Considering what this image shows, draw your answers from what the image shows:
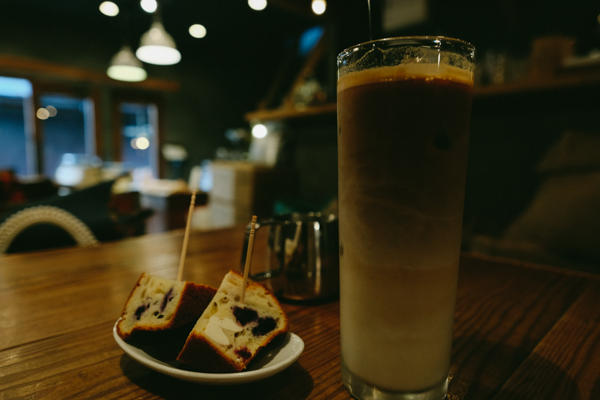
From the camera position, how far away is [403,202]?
1.16ft

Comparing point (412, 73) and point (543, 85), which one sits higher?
point (543, 85)

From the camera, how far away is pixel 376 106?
1.18 feet

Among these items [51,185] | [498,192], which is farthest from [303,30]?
[498,192]

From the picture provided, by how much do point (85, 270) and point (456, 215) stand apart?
85 centimetres

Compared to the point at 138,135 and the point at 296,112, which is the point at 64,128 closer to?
the point at 138,135

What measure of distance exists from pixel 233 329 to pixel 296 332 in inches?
6.3

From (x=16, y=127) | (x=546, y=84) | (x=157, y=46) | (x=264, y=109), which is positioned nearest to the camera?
(x=546, y=84)

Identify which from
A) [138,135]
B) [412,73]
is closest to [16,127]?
[138,135]

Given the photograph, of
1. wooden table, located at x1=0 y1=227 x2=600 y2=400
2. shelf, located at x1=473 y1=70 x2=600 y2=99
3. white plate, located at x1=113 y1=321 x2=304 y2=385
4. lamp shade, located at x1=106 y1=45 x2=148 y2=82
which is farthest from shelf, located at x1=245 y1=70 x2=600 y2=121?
lamp shade, located at x1=106 y1=45 x2=148 y2=82

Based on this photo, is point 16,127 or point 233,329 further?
point 16,127

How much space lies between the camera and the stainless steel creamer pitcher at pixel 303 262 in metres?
0.67

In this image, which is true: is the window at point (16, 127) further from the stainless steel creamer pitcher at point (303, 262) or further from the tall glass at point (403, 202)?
the tall glass at point (403, 202)

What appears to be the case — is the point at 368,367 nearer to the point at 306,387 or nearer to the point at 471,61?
the point at 306,387

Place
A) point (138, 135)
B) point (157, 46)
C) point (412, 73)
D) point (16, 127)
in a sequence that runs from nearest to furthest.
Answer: point (412, 73), point (157, 46), point (16, 127), point (138, 135)
